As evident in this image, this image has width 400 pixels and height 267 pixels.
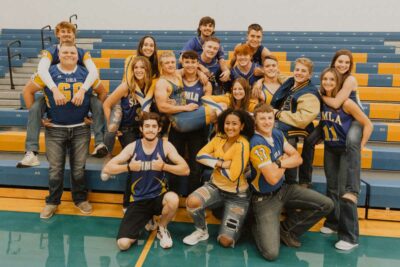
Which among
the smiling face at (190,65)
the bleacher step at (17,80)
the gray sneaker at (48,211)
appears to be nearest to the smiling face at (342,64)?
the smiling face at (190,65)

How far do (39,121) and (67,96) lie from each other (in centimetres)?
39

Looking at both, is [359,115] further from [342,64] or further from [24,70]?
[24,70]

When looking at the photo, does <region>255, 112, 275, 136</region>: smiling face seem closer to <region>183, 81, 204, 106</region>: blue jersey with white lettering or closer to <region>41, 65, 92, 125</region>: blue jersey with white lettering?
<region>183, 81, 204, 106</region>: blue jersey with white lettering

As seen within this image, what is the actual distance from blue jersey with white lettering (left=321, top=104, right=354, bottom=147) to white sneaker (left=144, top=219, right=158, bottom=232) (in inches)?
63.2

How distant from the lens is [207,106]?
3.21m

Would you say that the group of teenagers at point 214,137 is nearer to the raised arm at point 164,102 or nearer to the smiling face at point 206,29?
the raised arm at point 164,102

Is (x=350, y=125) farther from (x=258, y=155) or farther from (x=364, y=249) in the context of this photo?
(x=364, y=249)

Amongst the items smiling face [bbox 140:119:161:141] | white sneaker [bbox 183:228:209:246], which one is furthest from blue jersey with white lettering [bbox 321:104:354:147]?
smiling face [bbox 140:119:161:141]

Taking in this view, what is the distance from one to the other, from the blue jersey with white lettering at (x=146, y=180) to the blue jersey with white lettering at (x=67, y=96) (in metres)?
0.72

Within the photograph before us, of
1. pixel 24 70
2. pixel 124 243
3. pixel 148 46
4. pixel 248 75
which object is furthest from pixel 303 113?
pixel 24 70

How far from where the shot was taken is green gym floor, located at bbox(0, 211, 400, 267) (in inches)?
110

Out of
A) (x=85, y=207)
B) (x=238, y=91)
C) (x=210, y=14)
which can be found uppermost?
(x=210, y=14)

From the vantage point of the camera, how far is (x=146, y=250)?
2.95 m

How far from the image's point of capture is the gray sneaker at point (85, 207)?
11.7 ft
